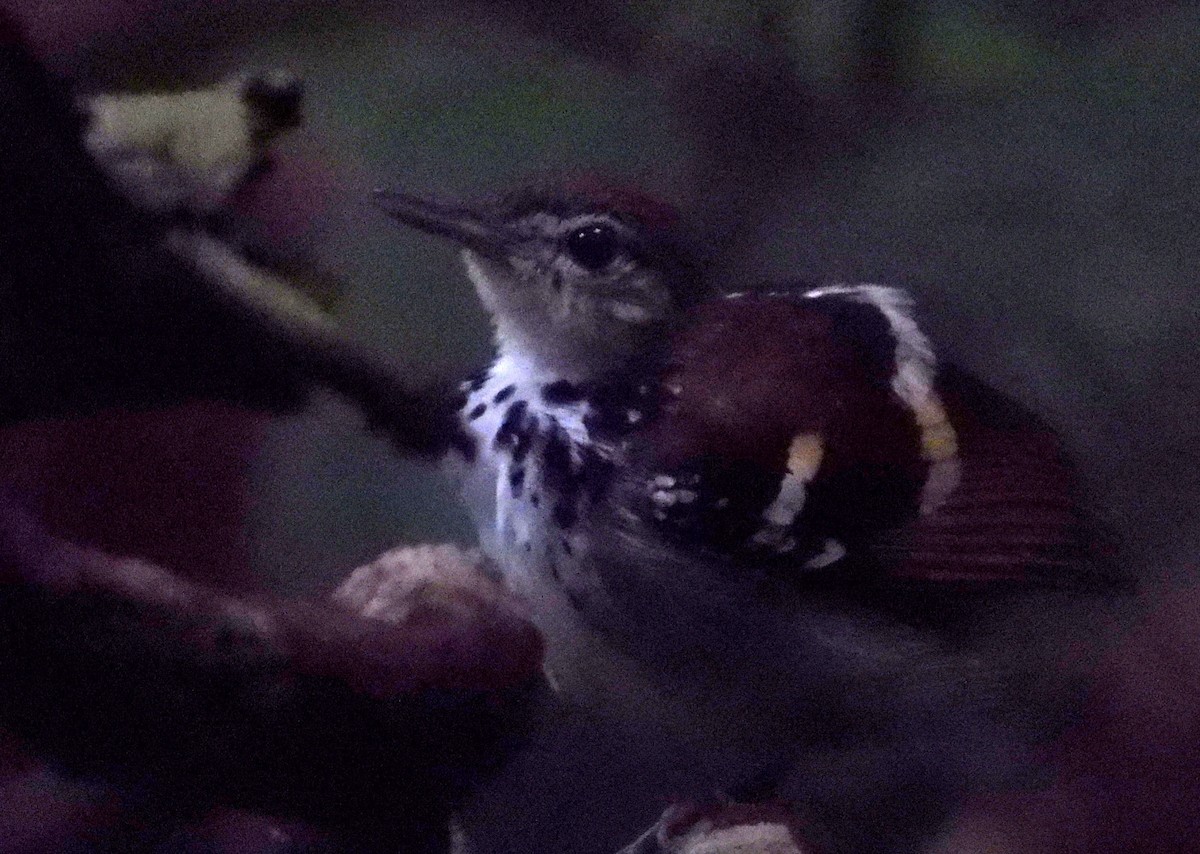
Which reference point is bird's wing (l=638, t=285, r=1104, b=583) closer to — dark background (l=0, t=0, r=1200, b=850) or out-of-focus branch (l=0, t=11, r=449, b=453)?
dark background (l=0, t=0, r=1200, b=850)

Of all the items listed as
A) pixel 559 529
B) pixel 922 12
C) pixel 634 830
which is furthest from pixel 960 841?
pixel 922 12

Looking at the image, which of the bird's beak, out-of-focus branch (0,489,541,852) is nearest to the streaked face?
the bird's beak

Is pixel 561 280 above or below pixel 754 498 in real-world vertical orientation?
above

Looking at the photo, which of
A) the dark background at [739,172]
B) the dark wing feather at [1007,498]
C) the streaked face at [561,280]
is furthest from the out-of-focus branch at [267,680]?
the dark wing feather at [1007,498]

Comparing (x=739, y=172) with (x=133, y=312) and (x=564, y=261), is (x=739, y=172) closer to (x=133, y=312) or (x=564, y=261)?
(x=564, y=261)

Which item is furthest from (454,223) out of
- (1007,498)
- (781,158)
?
(1007,498)

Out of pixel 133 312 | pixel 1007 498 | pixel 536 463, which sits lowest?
pixel 1007 498
